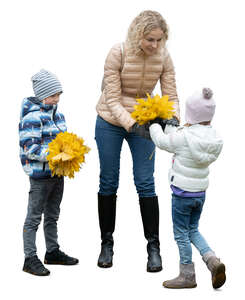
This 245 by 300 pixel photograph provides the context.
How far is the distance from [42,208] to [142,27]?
1898 mm

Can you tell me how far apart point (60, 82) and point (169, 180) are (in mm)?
1368

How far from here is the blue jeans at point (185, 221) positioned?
623 centimetres

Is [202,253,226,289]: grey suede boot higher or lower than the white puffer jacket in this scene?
lower

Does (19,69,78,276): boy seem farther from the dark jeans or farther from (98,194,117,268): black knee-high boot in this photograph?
(98,194,117,268): black knee-high boot

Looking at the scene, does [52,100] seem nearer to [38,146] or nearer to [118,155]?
[38,146]

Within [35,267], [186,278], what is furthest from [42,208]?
[186,278]

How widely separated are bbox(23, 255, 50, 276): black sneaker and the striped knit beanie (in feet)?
4.90

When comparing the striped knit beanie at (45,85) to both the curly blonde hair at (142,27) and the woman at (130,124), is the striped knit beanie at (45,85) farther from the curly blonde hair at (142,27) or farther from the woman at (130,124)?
the curly blonde hair at (142,27)

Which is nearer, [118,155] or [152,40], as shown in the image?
[152,40]

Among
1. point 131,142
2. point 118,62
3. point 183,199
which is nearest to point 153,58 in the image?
point 118,62

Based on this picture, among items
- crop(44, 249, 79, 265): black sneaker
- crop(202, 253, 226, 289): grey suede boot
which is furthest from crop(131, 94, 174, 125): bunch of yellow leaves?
crop(44, 249, 79, 265): black sneaker

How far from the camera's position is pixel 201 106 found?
19.8 ft

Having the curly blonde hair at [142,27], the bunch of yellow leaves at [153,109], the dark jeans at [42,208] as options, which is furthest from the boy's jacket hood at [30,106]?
the curly blonde hair at [142,27]

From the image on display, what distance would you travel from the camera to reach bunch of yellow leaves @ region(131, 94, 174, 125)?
20.8 feet
